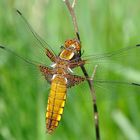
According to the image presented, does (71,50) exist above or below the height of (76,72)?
below

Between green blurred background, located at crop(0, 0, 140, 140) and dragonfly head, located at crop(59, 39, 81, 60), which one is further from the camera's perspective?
green blurred background, located at crop(0, 0, 140, 140)

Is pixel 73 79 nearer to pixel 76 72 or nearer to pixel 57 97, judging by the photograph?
pixel 57 97

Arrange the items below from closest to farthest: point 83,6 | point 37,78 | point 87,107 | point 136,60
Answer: point 37,78 < point 87,107 < point 136,60 < point 83,6

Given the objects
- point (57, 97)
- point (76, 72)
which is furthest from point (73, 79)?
point (76, 72)

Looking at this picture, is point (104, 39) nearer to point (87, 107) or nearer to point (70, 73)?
point (87, 107)

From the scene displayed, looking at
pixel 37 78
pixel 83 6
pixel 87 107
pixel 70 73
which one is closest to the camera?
pixel 70 73

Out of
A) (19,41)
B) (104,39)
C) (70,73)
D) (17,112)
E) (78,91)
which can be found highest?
(104,39)

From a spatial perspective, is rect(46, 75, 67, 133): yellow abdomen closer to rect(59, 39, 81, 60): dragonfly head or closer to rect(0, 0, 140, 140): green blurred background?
rect(59, 39, 81, 60): dragonfly head

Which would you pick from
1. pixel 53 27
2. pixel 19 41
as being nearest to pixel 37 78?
pixel 19 41

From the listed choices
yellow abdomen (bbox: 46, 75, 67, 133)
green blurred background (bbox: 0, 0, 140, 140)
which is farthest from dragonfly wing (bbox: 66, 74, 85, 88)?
green blurred background (bbox: 0, 0, 140, 140)
